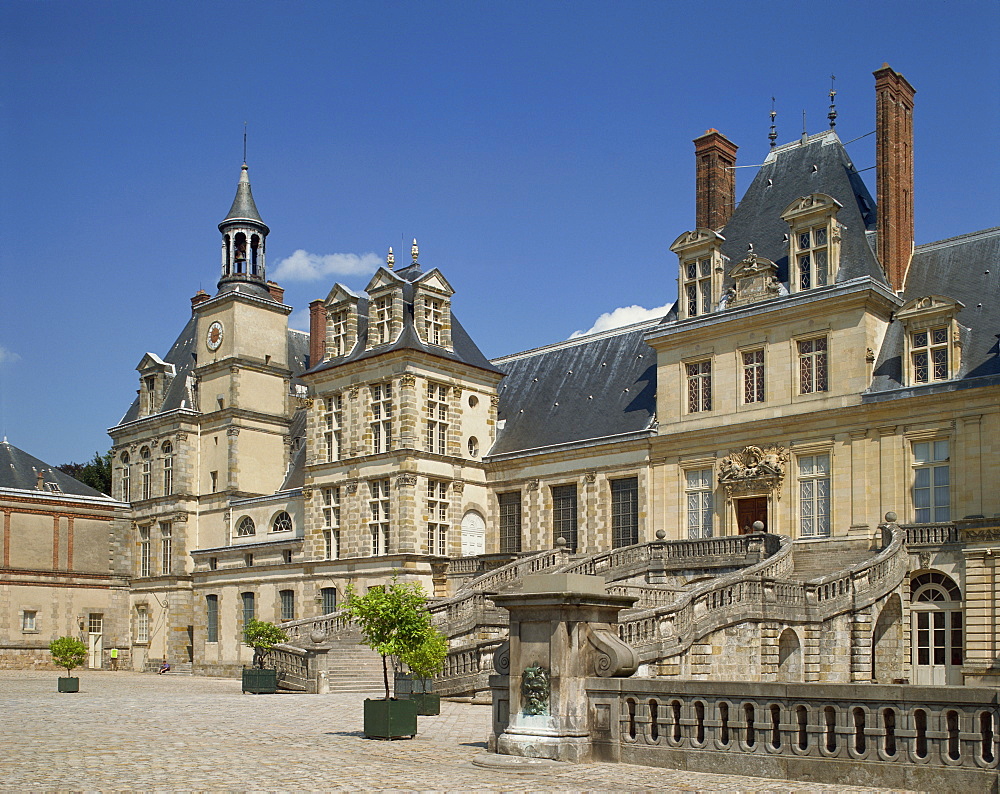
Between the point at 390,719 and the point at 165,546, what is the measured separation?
33445 millimetres

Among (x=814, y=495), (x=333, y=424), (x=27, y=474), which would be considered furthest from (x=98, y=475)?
(x=814, y=495)

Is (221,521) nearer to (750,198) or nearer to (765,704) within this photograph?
(750,198)

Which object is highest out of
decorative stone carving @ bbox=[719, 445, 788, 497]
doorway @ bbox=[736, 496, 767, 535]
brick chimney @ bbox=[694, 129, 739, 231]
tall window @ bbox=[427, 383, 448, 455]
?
brick chimney @ bbox=[694, 129, 739, 231]

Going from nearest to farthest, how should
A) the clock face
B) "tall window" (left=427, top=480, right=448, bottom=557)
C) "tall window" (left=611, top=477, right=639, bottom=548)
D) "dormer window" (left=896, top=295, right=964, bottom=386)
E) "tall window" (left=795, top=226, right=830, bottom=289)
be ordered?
"dormer window" (left=896, top=295, right=964, bottom=386) < "tall window" (left=795, top=226, right=830, bottom=289) < "tall window" (left=611, top=477, right=639, bottom=548) < "tall window" (left=427, top=480, right=448, bottom=557) < the clock face

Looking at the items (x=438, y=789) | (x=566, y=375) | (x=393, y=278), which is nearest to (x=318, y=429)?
(x=393, y=278)

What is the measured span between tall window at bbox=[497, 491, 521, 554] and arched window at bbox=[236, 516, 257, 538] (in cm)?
1071

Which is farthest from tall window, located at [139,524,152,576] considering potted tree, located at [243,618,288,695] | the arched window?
potted tree, located at [243,618,288,695]

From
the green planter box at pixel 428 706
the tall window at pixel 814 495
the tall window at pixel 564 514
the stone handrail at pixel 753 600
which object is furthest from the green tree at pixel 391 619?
the tall window at pixel 564 514

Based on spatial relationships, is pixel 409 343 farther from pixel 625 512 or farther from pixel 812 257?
pixel 812 257

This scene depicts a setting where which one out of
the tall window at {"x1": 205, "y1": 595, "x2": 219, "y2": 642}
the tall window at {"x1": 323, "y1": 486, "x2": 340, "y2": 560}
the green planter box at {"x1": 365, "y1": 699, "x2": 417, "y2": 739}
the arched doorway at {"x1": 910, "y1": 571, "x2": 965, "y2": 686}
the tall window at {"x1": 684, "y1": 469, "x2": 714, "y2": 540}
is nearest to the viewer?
the green planter box at {"x1": 365, "y1": 699, "x2": 417, "y2": 739}

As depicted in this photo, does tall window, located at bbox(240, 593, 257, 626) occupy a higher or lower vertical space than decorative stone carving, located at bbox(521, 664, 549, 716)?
lower

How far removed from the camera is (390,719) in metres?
15.9

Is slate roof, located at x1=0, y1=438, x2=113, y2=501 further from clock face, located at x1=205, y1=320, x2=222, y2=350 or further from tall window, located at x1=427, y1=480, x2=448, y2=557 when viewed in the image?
tall window, located at x1=427, y1=480, x2=448, y2=557

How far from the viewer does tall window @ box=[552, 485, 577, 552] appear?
35062 mm
